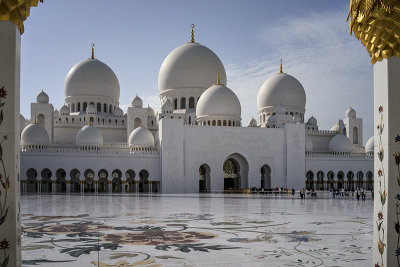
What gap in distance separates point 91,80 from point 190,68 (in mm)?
7289

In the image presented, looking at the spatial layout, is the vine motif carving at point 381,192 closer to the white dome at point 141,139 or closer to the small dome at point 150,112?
the white dome at point 141,139

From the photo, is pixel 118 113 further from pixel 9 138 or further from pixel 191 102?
pixel 9 138

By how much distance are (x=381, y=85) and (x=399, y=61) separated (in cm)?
17

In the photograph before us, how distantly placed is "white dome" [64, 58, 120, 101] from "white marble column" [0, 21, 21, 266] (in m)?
30.1

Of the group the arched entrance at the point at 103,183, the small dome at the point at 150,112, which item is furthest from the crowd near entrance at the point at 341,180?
the arched entrance at the point at 103,183

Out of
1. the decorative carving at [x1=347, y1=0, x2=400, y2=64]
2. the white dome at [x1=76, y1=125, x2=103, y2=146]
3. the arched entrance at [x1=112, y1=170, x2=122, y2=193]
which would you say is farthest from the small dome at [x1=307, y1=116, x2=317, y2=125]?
the decorative carving at [x1=347, y1=0, x2=400, y2=64]

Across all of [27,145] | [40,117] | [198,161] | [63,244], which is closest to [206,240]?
[63,244]

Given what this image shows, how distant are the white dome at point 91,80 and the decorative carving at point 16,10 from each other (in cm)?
2997

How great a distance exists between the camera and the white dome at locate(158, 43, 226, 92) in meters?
31.0

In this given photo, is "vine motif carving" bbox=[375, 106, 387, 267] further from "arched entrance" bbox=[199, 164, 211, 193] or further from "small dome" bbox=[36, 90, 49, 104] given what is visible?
"small dome" bbox=[36, 90, 49, 104]

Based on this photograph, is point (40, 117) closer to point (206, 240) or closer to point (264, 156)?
point (264, 156)

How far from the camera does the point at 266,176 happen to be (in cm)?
2753

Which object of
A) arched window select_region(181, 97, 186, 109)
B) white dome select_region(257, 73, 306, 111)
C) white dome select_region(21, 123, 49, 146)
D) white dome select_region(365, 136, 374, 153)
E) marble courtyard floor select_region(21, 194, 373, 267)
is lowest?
marble courtyard floor select_region(21, 194, 373, 267)

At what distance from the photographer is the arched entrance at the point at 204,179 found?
26281 mm
